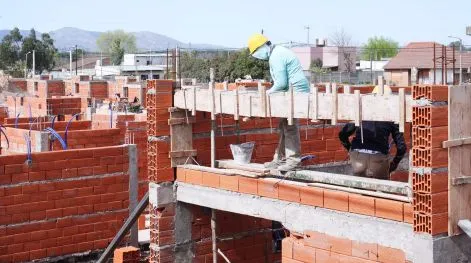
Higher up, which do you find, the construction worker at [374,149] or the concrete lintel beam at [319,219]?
the construction worker at [374,149]

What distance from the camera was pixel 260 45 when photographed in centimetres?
793

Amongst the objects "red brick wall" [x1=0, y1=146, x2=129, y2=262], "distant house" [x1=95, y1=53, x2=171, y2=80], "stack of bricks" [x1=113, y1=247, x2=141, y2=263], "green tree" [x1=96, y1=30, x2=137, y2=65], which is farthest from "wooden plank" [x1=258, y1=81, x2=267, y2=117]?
"green tree" [x1=96, y1=30, x2=137, y2=65]

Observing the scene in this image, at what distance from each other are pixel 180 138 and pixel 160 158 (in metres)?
0.35

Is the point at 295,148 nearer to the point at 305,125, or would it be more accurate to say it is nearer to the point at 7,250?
the point at 305,125

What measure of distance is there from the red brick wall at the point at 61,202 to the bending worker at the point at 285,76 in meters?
3.35

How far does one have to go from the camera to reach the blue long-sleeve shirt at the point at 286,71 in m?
7.81

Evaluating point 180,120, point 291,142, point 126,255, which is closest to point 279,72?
point 291,142

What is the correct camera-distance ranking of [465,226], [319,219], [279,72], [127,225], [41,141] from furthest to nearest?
[41,141]
[127,225]
[279,72]
[319,219]
[465,226]

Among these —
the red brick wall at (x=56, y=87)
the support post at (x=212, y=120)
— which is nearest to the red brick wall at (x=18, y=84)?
the red brick wall at (x=56, y=87)

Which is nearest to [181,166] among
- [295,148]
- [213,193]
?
[213,193]

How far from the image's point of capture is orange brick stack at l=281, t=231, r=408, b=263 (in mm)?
6578

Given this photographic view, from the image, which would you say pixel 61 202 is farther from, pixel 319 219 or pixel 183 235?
pixel 319 219

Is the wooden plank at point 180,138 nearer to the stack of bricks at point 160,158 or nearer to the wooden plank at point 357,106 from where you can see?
the stack of bricks at point 160,158

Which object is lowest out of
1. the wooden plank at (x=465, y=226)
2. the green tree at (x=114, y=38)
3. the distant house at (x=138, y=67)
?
the wooden plank at (x=465, y=226)
